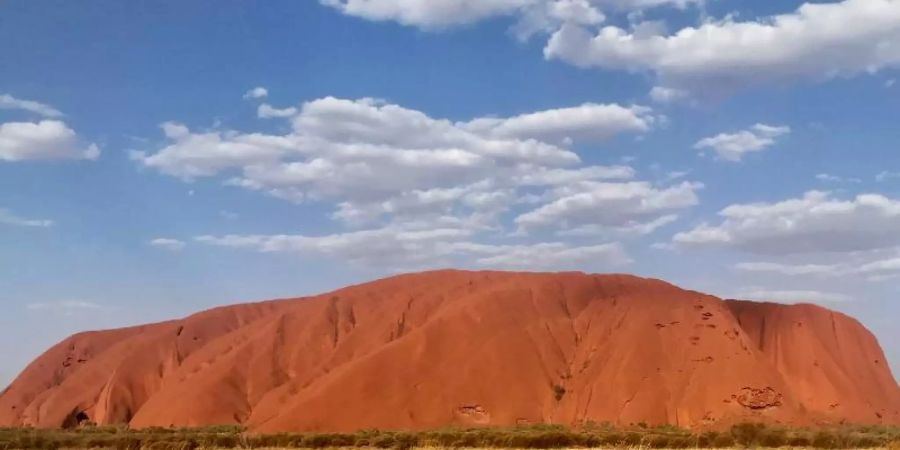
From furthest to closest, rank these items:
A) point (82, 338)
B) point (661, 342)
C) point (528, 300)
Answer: point (82, 338)
point (528, 300)
point (661, 342)

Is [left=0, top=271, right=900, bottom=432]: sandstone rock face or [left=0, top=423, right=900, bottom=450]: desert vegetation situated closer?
[left=0, top=423, right=900, bottom=450]: desert vegetation

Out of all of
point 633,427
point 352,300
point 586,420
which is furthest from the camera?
point 352,300

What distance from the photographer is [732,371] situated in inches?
2729

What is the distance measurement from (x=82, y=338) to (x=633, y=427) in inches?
2905

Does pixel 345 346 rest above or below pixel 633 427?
above

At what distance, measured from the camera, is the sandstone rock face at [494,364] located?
6806cm

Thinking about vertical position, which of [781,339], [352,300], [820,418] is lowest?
[820,418]

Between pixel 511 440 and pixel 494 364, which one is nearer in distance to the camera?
pixel 511 440

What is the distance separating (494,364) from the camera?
71625mm

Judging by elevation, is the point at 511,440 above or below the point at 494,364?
below

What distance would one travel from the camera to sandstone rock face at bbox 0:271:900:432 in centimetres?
6806

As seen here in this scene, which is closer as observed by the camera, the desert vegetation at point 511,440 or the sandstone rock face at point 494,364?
the desert vegetation at point 511,440

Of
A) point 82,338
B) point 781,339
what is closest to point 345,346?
point 781,339

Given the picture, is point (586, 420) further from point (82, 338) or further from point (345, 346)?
point (82, 338)
